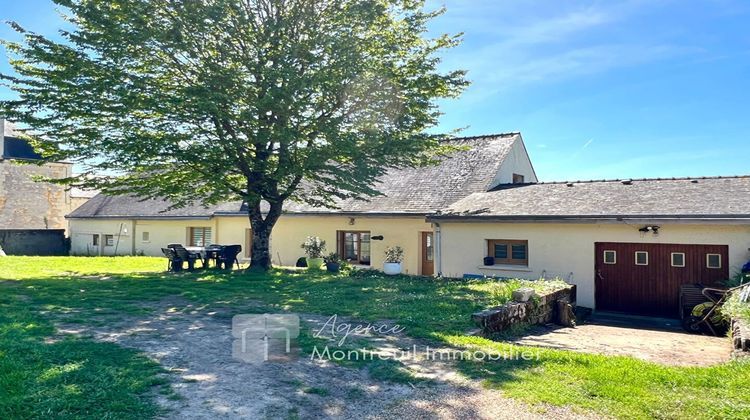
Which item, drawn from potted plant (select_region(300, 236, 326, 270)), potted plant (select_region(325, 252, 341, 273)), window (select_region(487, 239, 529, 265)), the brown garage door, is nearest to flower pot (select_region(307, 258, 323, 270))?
potted plant (select_region(300, 236, 326, 270))

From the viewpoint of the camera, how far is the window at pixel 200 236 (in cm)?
2500

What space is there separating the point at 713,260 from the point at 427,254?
929cm

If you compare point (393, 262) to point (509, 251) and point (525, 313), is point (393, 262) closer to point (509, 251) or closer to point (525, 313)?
point (509, 251)

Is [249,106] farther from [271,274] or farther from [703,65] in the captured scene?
[703,65]

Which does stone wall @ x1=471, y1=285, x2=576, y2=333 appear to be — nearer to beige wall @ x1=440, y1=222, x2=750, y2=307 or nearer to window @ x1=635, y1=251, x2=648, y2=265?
beige wall @ x1=440, y1=222, x2=750, y2=307

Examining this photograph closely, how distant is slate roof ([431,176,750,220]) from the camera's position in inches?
480

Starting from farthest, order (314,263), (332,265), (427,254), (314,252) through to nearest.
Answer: (314,252) → (314,263) → (427,254) → (332,265)

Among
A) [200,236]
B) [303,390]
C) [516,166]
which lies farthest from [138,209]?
[303,390]

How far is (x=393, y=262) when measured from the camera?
16.7m

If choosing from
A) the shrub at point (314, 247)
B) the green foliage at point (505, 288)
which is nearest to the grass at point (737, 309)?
the green foliage at point (505, 288)

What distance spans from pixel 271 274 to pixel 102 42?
28.5 feet

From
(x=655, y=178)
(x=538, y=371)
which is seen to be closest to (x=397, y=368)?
(x=538, y=371)

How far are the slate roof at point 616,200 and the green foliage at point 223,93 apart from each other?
10.0ft

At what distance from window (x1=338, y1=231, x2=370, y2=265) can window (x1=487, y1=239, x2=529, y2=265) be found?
5998 mm
